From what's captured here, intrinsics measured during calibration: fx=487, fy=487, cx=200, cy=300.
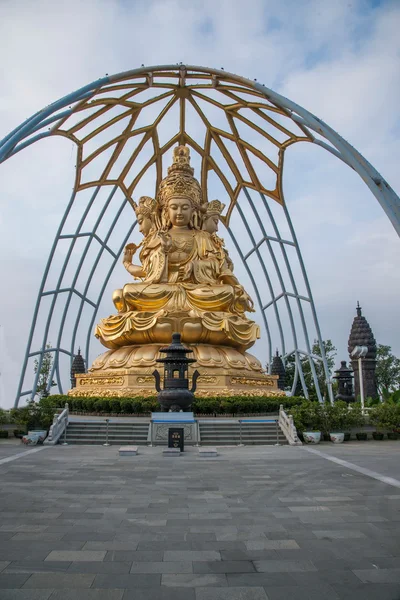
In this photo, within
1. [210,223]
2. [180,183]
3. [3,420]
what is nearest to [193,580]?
[3,420]

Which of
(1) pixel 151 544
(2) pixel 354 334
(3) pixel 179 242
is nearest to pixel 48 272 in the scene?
(3) pixel 179 242

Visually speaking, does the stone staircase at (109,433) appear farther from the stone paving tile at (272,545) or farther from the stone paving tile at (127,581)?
the stone paving tile at (127,581)

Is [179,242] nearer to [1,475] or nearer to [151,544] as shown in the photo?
[1,475]

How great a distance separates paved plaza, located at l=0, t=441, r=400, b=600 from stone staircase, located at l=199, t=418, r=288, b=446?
175 inches

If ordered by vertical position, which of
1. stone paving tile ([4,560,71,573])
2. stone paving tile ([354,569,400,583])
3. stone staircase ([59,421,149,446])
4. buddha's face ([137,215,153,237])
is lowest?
stone paving tile ([4,560,71,573])

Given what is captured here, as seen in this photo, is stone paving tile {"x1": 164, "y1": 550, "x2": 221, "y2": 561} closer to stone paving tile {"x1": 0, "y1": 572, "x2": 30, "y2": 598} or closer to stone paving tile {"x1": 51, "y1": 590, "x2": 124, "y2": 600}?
stone paving tile {"x1": 51, "y1": 590, "x2": 124, "y2": 600}

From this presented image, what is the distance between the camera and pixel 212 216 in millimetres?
24875

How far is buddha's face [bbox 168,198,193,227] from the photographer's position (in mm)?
24250

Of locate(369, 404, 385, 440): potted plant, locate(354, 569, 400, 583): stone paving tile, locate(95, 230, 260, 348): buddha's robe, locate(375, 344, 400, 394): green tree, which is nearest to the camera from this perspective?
locate(354, 569, 400, 583): stone paving tile

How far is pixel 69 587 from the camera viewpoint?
11.6 feet

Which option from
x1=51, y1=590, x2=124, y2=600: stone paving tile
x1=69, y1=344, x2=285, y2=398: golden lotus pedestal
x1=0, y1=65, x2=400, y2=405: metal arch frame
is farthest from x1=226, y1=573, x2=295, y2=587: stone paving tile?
x1=69, y1=344, x2=285, y2=398: golden lotus pedestal

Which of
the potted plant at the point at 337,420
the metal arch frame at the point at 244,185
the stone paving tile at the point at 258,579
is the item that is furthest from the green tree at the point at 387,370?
the stone paving tile at the point at 258,579

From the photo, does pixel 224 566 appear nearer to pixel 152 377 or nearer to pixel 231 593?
→ pixel 231 593

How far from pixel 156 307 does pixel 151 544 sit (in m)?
17.4
